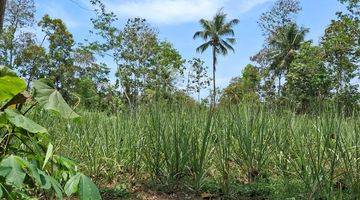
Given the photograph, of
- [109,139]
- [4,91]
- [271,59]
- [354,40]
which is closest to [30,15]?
[354,40]

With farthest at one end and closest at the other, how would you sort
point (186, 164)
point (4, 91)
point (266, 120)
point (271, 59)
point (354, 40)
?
1. point (271, 59)
2. point (354, 40)
3. point (266, 120)
4. point (186, 164)
5. point (4, 91)

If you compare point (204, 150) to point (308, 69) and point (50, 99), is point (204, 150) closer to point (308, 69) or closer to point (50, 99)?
point (50, 99)

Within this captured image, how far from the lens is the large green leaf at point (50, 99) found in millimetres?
1814

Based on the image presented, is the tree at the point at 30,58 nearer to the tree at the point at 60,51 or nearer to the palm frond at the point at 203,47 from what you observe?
the tree at the point at 60,51

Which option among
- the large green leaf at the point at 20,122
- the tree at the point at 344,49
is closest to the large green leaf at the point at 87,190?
the large green leaf at the point at 20,122

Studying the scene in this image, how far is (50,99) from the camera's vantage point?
1.83 m

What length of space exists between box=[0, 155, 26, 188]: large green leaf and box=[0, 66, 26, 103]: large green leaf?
1.29 feet

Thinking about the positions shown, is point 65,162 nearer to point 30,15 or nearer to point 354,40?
point 354,40

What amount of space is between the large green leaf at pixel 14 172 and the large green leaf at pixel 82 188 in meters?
0.16

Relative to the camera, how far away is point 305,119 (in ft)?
14.0

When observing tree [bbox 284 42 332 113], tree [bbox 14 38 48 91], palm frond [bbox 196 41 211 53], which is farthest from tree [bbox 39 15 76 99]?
palm frond [bbox 196 41 211 53]

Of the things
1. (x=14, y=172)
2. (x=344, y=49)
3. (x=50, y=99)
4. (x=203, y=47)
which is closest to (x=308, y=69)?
(x=344, y=49)

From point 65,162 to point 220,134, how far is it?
6.59ft

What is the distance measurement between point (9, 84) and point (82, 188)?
1.77 ft
